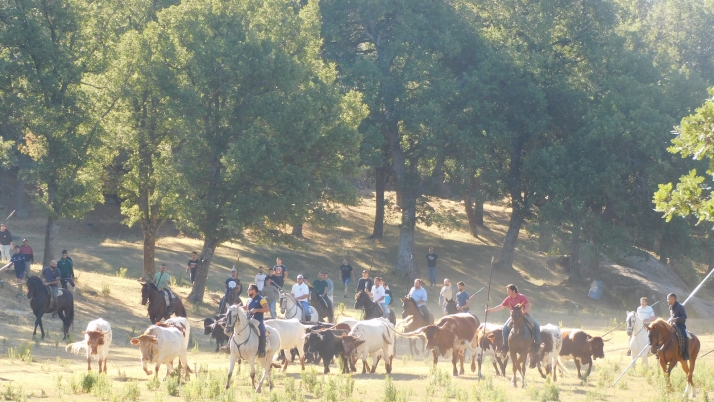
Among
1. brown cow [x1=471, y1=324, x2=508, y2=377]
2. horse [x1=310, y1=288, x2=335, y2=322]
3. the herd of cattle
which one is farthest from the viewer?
horse [x1=310, y1=288, x2=335, y2=322]

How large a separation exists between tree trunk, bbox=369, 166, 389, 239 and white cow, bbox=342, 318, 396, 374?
96.6ft

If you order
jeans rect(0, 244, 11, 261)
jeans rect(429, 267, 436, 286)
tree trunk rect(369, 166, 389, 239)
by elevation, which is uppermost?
tree trunk rect(369, 166, 389, 239)

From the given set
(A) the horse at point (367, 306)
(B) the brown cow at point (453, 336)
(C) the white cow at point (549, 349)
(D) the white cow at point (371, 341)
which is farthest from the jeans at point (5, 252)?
(C) the white cow at point (549, 349)

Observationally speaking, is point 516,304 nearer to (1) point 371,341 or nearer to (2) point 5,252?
(1) point 371,341

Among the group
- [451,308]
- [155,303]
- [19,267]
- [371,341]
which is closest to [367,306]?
[451,308]

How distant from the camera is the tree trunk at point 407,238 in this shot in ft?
157

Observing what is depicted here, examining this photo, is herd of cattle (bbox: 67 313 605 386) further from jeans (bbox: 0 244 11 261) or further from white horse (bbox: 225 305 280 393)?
jeans (bbox: 0 244 11 261)

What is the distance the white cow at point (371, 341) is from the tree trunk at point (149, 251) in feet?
60.0

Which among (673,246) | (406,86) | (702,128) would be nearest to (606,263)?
(673,246)

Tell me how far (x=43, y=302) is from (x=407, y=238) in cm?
2580

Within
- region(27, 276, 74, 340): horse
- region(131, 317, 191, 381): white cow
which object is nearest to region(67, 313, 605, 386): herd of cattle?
region(131, 317, 191, 381): white cow

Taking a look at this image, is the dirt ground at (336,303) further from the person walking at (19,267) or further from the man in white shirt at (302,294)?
the man in white shirt at (302,294)

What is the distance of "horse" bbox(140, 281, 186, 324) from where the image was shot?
25.2m

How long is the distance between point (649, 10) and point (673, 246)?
36.1m
